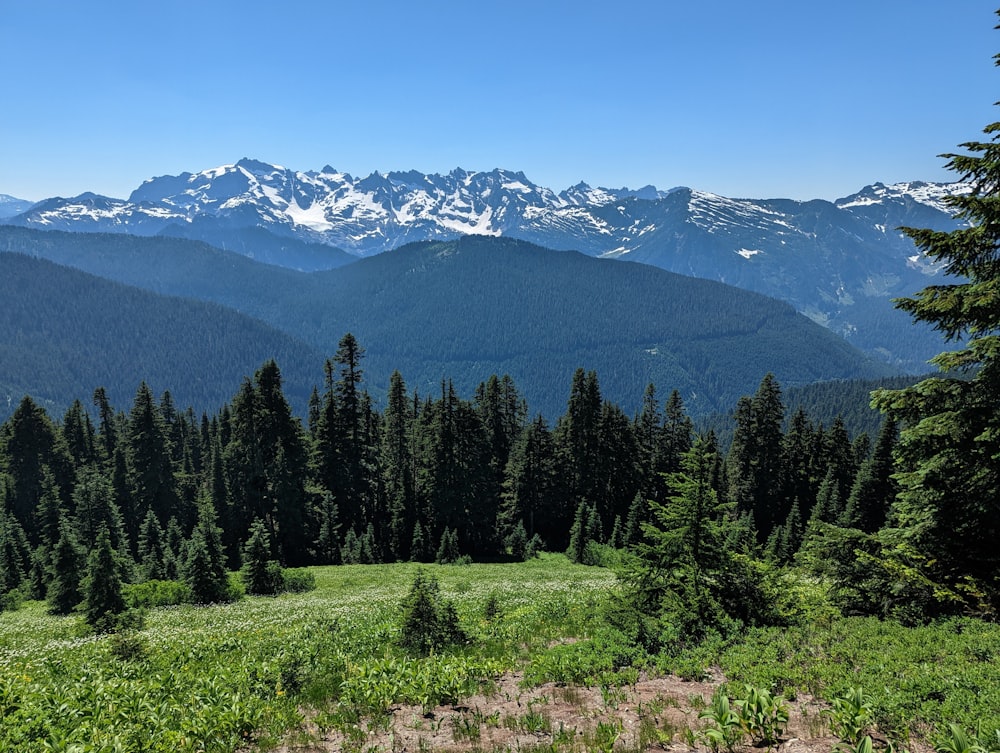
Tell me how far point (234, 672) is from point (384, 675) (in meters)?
3.58

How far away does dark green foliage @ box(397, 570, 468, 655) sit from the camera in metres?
14.2

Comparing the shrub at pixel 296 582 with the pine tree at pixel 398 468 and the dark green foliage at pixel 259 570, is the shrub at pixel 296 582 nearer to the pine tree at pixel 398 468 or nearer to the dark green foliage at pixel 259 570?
the dark green foliage at pixel 259 570

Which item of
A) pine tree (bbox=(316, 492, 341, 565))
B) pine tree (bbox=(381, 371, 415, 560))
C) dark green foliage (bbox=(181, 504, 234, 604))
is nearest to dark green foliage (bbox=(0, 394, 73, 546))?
pine tree (bbox=(316, 492, 341, 565))

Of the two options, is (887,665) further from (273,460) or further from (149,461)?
(149,461)

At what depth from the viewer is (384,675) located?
11.2 m

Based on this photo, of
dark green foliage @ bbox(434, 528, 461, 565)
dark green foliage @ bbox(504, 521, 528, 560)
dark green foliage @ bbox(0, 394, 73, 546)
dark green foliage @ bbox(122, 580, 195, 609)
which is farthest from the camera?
dark green foliage @ bbox(0, 394, 73, 546)

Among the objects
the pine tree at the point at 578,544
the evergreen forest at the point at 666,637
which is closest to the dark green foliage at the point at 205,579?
the evergreen forest at the point at 666,637

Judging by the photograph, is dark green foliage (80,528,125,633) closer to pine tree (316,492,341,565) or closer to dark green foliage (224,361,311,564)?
dark green foliage (224,361,311,564)

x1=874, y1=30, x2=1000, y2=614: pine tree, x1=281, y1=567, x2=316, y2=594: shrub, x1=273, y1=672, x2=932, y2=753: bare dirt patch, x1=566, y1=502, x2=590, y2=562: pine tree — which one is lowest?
x1=566, y1=502, x2=590, y2=562: pine tree

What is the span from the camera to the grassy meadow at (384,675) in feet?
27.6

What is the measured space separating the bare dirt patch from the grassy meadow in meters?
0.11

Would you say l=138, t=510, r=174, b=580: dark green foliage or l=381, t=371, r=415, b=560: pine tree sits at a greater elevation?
l=381, t=371, r=415, b=560: pine tree

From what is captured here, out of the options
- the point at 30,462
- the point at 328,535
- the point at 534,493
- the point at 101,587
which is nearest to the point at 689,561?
the point at 101,587

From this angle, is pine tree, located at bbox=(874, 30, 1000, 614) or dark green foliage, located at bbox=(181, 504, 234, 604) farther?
dark green foliage, located at bbox=(181, 504, 234, 604)
